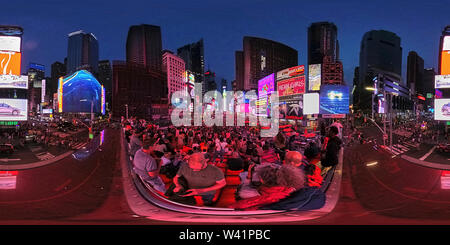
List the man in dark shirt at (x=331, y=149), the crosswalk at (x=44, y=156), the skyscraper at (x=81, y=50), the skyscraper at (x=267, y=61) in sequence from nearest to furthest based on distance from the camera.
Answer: the man in dark shirt at (x=331, y=149)
the crosswalk at (x=44, y=156)
the skyscraper at (x=81, y=50)
the skyscraper at (x=267, y=61)

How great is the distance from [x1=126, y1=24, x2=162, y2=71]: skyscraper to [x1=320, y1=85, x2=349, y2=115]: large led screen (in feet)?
64.6

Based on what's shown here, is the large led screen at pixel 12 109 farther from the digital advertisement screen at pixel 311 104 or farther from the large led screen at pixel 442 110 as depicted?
the digital advertisement screen at pixel 311 104

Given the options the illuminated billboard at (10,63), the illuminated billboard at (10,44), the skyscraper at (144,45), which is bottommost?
the illuminated billboard at (10,63)

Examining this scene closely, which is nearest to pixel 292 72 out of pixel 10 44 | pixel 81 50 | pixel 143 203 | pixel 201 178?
pixel 81 50

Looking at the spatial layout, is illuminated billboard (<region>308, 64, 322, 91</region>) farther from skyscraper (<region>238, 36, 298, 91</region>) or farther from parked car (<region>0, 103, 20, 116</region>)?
parked car (<region>0, 103, 20, 116</region>)

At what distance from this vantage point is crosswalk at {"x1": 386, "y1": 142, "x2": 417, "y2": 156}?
212 inches

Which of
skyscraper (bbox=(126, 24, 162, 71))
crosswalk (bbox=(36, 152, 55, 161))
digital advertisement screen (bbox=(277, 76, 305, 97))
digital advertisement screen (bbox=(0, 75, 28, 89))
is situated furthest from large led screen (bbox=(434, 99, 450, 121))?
digital advertisement screen (bbox=(277, 76, 305, 97))

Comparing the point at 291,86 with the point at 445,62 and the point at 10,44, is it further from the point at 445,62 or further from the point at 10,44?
the point at 10,44

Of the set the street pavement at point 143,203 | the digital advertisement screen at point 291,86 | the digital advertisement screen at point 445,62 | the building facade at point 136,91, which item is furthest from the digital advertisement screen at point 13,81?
the digital advertisement screen at point 291,86

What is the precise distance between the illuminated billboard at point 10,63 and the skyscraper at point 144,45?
2.85 m

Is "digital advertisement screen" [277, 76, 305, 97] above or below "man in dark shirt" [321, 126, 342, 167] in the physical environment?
above

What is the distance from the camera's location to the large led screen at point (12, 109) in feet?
19.7
